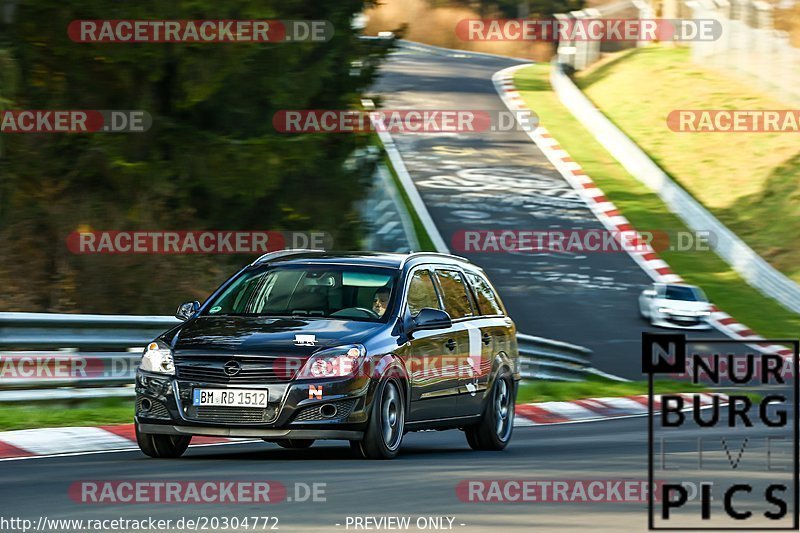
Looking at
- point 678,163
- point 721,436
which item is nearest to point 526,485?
point 721,436

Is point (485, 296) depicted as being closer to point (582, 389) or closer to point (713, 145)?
point (582, 389)

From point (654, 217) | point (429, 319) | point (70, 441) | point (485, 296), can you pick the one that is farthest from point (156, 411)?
point (654, 217)

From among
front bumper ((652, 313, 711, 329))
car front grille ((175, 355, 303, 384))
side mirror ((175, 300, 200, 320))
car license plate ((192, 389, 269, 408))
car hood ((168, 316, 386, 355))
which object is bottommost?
front bumper ((652, 313, 711, 329))

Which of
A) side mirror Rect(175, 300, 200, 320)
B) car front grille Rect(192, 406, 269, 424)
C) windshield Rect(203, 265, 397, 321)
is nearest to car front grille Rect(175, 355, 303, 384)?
car front grille Rect(192, 406, 269, 424)

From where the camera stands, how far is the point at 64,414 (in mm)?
13297

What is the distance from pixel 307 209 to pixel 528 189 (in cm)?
2206

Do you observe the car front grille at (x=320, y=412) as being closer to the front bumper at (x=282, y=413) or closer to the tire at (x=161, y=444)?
the front bumper at (x=282, y=413)

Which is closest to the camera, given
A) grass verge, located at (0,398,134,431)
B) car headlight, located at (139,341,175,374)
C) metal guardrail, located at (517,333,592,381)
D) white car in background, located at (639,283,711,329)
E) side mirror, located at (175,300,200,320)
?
car headlight, located at (139,341,175,374)

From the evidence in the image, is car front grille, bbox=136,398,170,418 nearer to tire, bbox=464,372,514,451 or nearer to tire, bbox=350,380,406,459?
tire, bbox=350,380,406,459

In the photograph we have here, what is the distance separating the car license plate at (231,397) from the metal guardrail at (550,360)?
10109 millimetres

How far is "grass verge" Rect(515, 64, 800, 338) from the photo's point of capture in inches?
1345

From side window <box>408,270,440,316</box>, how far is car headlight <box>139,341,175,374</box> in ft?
6.30

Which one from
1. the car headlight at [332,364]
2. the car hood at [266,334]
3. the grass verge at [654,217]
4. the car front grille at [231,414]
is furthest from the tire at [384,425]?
the grass verge at [654,217]

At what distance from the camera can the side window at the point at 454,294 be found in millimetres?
12367
